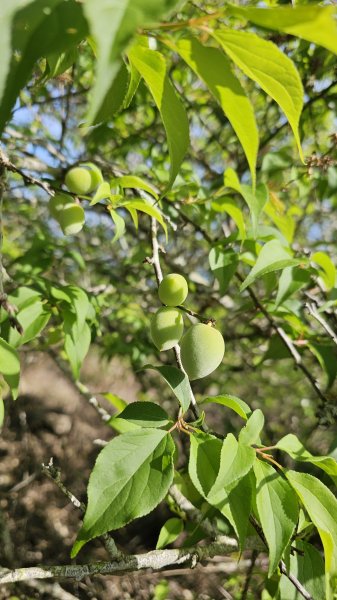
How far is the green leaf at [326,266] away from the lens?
1.18 metres

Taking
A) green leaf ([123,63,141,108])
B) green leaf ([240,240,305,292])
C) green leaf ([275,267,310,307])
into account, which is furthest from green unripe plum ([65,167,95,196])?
green leaf ([275,267,310,307])

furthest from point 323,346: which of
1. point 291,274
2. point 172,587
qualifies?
point 172,587

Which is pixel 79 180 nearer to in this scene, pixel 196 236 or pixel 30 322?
pixel 30 322

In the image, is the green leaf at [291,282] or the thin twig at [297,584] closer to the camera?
the thin twig at [297,584]

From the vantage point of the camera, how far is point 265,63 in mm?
490

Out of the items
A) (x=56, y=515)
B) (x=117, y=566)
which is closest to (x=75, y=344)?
(x=117, y=566)

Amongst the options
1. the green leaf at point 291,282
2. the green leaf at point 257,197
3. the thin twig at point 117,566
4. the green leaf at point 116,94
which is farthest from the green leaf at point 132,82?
the thin twig at point 117,566

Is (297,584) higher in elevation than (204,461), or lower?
lower

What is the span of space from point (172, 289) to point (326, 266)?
539mm

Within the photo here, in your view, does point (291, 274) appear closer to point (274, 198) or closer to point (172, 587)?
point (274, 198)

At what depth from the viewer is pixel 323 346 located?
1343 mm

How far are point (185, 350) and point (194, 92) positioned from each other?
1.83 meters

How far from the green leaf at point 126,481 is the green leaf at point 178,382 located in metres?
0.08

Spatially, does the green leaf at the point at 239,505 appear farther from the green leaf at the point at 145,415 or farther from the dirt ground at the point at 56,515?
the dirt ground at the point at 56,515
